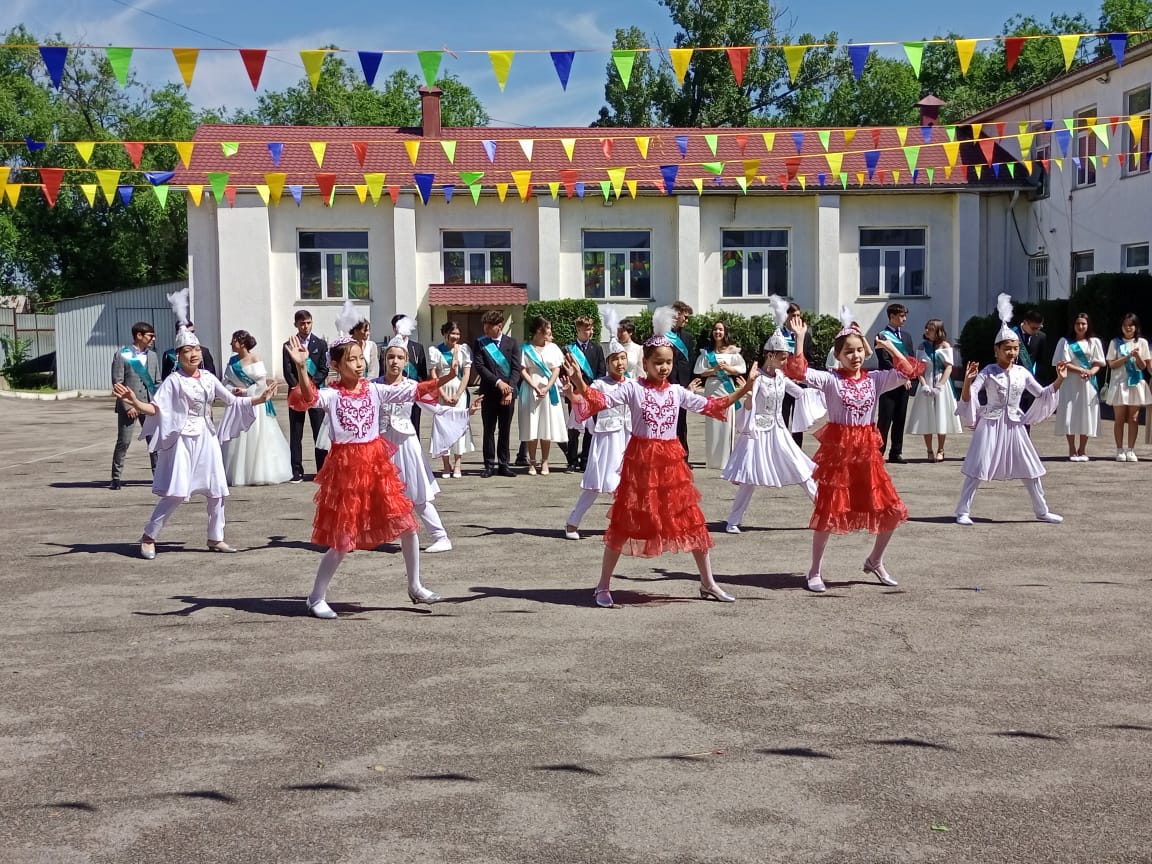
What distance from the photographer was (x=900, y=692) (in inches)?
234

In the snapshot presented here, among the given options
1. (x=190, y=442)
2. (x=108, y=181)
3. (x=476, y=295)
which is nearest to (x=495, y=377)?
(x=190, y=442)

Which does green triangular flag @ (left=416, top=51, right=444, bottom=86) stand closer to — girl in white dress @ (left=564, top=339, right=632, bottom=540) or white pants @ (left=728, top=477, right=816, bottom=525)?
girl in white dress @ (left=564, top=339, right=632, bottom=540)

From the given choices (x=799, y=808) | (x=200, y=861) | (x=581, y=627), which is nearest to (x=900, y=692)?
(x=799, y=808)

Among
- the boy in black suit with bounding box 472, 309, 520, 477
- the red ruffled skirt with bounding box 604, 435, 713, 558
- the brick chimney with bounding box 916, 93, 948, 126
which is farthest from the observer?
the brick chimney with bounding box 916, 93, 948, 126

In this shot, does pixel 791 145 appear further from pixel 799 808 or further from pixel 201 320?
pixel 799 808

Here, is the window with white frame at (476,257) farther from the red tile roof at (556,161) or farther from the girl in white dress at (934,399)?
the girl in white dress at (934,399)

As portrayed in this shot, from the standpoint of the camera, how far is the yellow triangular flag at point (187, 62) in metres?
10.7

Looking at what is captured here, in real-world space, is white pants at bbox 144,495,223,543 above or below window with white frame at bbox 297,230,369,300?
below

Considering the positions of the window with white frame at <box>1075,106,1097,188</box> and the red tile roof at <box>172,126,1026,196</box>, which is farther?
the red tile roof at <box>172,126,1026,196</box>

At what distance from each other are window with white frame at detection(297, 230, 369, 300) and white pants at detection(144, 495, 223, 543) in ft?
74.5

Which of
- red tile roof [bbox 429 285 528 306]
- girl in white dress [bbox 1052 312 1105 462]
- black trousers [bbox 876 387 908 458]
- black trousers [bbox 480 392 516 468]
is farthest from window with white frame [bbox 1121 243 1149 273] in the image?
black trousers [bbox 480 392 516 468]

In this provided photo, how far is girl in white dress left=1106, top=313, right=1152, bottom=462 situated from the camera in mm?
15531

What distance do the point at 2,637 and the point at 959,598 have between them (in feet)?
19.4

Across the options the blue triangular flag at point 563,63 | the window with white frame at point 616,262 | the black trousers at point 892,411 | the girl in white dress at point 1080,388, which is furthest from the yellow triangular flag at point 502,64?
the window with white frame at point 616,262
